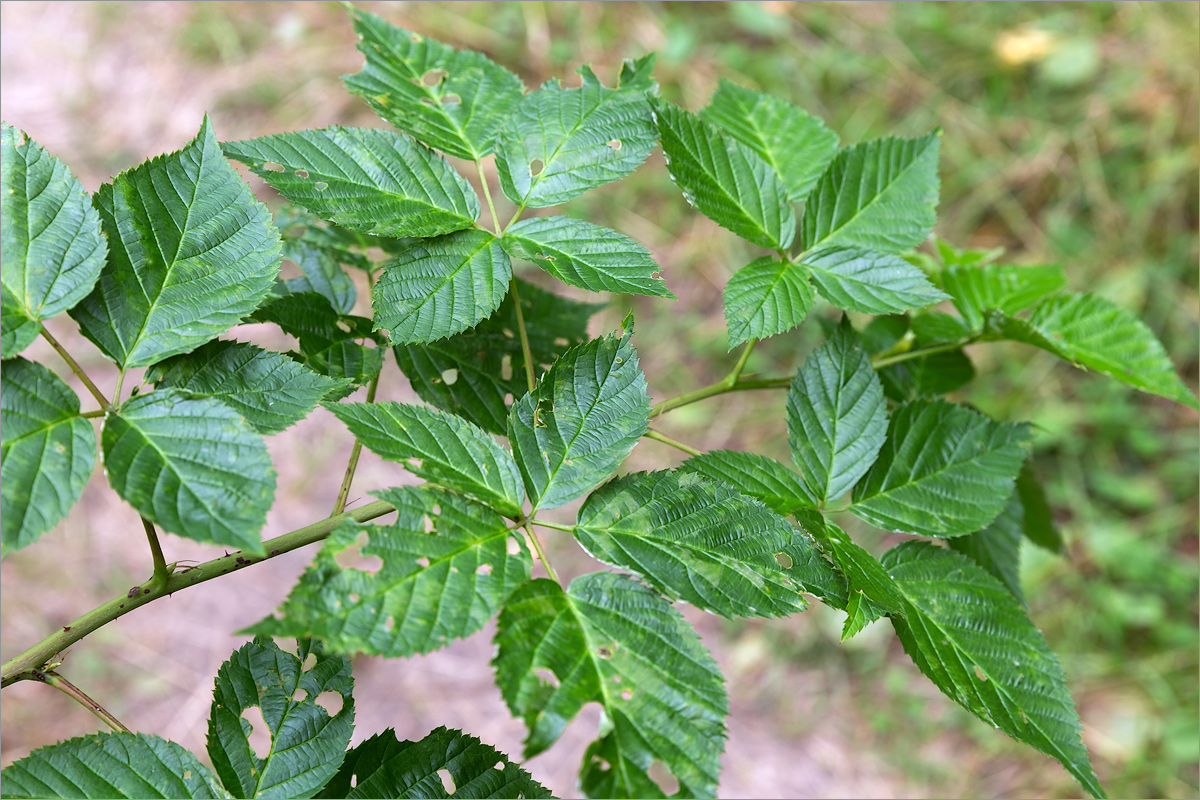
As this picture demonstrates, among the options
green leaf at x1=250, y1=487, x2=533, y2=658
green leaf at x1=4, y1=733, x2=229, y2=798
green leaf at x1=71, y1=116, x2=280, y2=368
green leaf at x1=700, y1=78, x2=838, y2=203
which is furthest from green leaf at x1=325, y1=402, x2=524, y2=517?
green leaf at x1=700, y1=78, x2=838, y2=203

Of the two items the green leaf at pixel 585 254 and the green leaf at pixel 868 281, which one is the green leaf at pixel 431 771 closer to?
the green leaf at pixel 585 254

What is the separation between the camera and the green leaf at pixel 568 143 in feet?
3.53

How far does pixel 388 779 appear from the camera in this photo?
927 mm

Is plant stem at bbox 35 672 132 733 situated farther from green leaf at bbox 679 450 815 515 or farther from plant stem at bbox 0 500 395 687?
green leaf at bbox 679 450 815 515

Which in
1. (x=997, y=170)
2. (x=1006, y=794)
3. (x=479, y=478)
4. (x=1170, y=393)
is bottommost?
(x=1006, y=794)

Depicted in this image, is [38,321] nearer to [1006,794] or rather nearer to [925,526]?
[925,526]

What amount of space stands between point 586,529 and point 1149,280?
3395 millimetres

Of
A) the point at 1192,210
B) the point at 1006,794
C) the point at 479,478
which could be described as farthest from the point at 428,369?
the point at 1192,210

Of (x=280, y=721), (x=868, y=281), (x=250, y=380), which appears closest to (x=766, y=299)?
(x=868, y=281)

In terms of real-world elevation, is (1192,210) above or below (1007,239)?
below

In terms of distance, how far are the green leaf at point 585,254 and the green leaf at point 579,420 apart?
79 mm

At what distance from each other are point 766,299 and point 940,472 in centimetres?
35

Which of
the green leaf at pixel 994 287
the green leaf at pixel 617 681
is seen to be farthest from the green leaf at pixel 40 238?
the green leaf at pixel 994 287

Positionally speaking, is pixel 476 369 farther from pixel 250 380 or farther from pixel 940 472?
pixel 940 472
